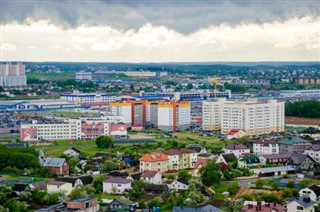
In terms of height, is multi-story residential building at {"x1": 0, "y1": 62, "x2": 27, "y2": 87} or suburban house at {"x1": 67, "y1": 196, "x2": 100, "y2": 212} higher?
multi-story residential building at {"x1": 0, "y1": 62, "x2": 27, "y2": 87}

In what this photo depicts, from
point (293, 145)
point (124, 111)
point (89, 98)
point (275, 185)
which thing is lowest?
point (275, 185)

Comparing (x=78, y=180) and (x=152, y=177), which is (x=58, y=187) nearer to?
(x=78, y=180)

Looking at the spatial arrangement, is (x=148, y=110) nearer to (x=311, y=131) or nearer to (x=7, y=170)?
(x=311, y=131)

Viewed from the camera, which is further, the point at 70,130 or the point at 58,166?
the point at 70,130

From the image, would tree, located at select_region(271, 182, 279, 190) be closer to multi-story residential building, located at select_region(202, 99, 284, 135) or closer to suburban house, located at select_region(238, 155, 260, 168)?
suburban house, located at select_region(238, 155, 260, 168)

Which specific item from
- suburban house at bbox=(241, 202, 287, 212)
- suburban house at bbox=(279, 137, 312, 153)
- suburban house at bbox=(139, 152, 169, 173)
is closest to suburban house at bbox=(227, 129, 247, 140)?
suburban house at bbox=(279, 137, 312, 153)

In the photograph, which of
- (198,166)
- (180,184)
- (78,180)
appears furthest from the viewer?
(198,166)

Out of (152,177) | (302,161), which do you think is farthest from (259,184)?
(302,161)
